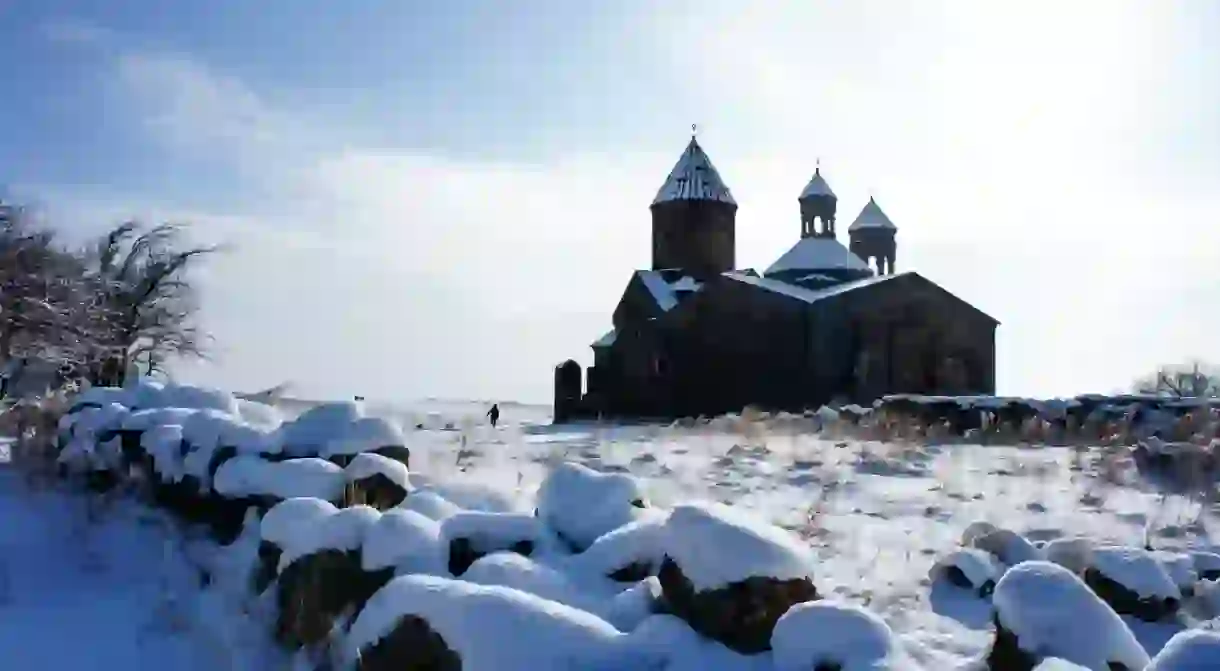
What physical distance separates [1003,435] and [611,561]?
452 inches

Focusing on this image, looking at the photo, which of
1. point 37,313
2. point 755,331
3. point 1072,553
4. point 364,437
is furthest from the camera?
point 755,331

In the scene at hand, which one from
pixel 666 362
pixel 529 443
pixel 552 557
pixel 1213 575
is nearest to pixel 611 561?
pixel 552 557

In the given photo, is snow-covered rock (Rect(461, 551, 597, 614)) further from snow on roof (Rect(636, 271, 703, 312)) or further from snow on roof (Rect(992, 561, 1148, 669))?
→ snow on roof (Rect(636, 271, 703, 312))

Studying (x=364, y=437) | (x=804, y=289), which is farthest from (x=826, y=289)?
(x=364, y=437)

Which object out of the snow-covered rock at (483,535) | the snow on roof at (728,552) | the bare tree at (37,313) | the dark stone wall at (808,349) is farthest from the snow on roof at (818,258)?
the snow on roof at (728,552)

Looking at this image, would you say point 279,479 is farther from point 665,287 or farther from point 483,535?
point 665,287

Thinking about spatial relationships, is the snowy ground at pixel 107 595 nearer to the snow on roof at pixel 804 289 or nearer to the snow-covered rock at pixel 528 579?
the snow-covered rock at pixel 528 579

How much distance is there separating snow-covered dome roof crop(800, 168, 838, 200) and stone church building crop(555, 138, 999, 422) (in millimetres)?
88

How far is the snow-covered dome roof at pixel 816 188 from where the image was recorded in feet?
122

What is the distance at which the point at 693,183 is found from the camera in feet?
114

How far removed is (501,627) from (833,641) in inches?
37.4

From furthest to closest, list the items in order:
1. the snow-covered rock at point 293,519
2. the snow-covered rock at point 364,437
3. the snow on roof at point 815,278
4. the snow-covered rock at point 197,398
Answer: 1. the snow on roof at point 815,278
2. the snow-covered rock at point 197,398
3. the snow-covered rock at point 364,437
4. the snow-covered rock at point 293,519

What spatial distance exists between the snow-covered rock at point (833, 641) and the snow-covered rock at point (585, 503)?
1.66 metres

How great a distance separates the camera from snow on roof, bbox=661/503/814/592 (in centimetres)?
306
